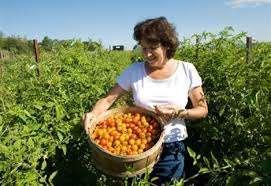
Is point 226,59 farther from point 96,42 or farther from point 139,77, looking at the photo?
point 96,42

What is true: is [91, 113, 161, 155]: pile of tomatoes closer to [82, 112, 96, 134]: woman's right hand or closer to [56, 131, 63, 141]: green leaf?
[82, 112, 96, 134]: woman's right hand

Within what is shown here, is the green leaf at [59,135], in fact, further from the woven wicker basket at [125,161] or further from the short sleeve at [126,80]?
the short sleeve at [126,80]

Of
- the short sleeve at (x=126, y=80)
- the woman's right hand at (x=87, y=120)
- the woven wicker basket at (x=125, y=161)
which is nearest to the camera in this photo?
the woven wicker basket at (x=125, y=161)

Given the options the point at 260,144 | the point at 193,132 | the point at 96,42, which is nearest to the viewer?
the point at 260,144

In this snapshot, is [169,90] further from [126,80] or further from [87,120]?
[87,120]

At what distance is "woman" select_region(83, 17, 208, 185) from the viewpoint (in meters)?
3.26

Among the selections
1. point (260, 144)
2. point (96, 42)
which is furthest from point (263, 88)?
point (96, 42)

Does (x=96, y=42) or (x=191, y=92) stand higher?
(x=191, y=92)

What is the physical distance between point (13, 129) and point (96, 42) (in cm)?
677

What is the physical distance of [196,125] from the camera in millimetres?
4000

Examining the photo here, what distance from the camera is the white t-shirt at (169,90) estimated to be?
3273mm

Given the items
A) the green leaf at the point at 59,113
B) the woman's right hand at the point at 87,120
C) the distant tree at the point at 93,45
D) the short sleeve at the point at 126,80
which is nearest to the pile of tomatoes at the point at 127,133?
the woman's right hand at the point at 87,120

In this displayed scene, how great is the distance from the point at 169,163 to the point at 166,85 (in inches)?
19.4

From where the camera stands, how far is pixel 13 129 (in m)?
3.24
